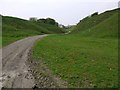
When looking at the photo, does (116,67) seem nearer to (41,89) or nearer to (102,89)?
(102,89)

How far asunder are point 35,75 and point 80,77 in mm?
3236

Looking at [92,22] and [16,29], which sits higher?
[92,22]

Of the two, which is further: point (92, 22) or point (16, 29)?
point (92, 22)

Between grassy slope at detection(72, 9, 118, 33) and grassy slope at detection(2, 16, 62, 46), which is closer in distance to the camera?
grassy slope at detection(2, 16, 62, 46)

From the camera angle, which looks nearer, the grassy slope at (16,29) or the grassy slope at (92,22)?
the grassy slope at (16,29)

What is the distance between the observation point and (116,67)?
19406 millimetres

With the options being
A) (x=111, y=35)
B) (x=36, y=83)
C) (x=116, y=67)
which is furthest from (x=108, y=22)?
(x=36, y=83)

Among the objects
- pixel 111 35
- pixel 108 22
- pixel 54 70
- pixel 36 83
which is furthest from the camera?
pixel 108 22

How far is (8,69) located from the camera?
1948cm

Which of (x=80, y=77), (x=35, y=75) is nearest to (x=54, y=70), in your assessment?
(x=35, y=75)

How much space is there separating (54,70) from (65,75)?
77.9 inches

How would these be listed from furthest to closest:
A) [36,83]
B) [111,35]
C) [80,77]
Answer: [111,35] < [80,77] < [36,83]

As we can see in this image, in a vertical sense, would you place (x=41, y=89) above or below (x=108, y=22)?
below

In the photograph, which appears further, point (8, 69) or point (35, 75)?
point (8, 69)
